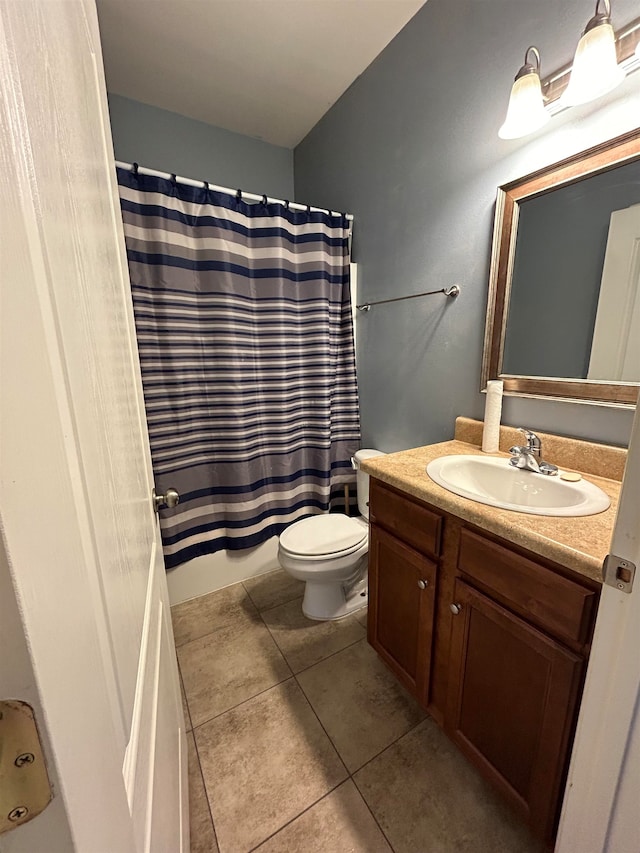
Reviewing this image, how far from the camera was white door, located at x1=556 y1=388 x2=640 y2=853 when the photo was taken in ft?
1.78

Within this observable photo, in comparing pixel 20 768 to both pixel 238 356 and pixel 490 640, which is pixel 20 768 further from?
pixel 238 356

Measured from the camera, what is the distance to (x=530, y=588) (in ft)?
2.68

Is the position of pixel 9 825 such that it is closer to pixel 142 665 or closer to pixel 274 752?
pixel 142 665

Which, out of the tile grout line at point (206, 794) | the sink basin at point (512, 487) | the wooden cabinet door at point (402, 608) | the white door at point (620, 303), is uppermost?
the white door at point (620, 303)

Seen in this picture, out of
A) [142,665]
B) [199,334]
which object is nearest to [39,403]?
[142,665]

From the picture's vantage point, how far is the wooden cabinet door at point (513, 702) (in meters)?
0.79

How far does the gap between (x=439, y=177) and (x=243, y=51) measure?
3.59 feet

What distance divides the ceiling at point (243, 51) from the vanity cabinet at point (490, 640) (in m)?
1.95

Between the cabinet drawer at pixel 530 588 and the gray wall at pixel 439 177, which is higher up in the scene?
the gray wall at pixel 439 177

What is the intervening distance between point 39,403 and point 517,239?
4.95ft

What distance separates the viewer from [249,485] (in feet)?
6.23

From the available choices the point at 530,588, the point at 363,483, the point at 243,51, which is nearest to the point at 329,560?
the point at 363,483

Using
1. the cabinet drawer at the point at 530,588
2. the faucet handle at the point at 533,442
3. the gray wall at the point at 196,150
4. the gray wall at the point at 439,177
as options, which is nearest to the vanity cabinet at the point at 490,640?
the cabinet drawer at the point at 530,588

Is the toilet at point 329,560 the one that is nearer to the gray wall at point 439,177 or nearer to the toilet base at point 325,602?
the toilet base at point 325,602
